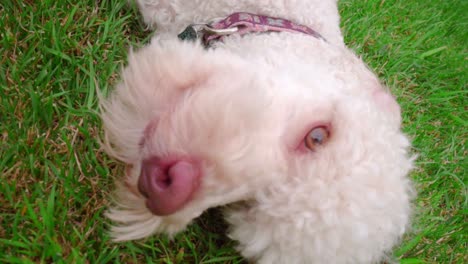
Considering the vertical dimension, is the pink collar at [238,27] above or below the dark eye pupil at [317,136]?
above

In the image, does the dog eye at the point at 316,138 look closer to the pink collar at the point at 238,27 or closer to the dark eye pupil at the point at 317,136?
the dark eye pupil at the point at 317,136

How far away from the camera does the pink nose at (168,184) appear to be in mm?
1295

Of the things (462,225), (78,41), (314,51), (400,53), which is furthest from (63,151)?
(400,53)

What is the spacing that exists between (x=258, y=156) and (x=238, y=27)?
2.62 feet

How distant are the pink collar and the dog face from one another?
0.34 meters

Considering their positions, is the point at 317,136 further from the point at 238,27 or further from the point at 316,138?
the point at 238,27

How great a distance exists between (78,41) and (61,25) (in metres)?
0.10

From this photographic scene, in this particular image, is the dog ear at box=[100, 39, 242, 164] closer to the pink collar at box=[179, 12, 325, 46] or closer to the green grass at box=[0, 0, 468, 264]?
the green grass at box=[0, 0, 468, 264]

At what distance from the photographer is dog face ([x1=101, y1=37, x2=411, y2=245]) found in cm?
134

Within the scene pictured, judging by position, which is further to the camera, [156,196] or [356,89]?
[356,89]

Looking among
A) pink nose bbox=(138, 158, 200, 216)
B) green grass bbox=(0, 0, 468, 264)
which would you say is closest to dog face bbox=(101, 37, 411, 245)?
pink nose bbox=(138, 158, 200, 216)

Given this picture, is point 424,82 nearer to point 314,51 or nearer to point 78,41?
point 314,51

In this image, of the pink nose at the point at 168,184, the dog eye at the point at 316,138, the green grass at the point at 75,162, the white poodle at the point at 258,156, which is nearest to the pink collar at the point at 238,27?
the white poodle at the point at 258,156

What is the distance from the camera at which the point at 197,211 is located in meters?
1.42
